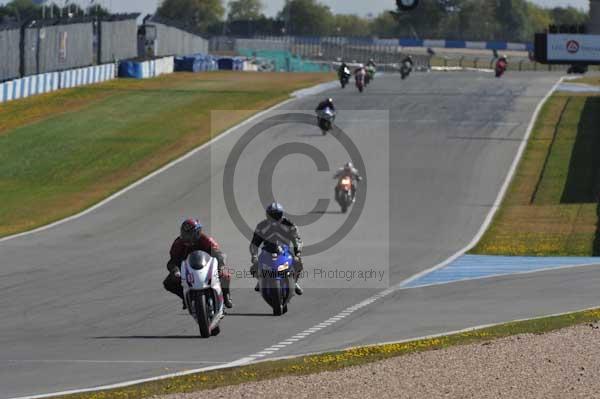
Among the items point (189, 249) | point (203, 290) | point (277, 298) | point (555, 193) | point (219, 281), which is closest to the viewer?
point (203, 290)

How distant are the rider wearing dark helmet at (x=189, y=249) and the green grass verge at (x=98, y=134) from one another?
15782 mm

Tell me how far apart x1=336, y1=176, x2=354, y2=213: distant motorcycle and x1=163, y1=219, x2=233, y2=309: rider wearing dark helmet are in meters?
17.0

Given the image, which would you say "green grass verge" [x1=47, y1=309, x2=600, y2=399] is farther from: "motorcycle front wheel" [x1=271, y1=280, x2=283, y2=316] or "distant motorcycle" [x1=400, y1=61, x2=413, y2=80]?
"distant motorcycle" [x1=400, y1=61, x2=413, y2=80]

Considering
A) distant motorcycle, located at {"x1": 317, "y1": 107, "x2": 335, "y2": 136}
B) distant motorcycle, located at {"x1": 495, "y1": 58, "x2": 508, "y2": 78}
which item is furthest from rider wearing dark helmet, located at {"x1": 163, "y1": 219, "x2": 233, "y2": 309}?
distant motorcycle, located at {"x1": 495, "y1": 58, "x2": 508, "y2": 78}

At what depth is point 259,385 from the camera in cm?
1277

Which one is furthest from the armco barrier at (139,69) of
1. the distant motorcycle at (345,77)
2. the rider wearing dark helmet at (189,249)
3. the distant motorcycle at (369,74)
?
the rider wearing dark helmet at (189,249)

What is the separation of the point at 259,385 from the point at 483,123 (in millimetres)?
42695

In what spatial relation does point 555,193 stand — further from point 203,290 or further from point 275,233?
point 203,290

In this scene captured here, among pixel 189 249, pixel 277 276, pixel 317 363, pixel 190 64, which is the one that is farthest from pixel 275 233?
pixel 190 64

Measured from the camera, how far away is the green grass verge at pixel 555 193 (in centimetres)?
2966

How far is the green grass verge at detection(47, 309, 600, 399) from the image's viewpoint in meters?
12.7

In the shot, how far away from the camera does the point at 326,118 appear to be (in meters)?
48.3

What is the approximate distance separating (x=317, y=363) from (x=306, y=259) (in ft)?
41.7

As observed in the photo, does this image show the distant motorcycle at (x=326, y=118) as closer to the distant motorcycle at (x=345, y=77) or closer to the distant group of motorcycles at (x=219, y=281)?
the distant motorcycle at (x=345, y=77)
